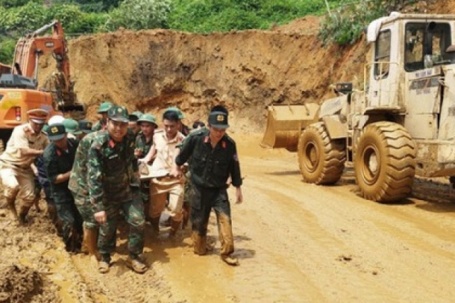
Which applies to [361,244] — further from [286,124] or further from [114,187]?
[286,124]

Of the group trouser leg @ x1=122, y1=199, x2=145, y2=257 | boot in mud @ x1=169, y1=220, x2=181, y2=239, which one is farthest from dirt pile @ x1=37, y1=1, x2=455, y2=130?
trouser leg @ x1=122, y1=199, x2=145, y2=257

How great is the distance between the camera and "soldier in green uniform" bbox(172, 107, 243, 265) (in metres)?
6.05

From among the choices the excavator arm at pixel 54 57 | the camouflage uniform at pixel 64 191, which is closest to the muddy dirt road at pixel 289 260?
the camouflage uniform at pixel 64 191

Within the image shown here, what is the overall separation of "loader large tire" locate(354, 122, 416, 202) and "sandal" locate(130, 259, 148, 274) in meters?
4.28

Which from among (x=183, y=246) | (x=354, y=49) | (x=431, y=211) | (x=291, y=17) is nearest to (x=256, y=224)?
(x=183, y=246)

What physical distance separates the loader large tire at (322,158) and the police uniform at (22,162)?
544 centimetres

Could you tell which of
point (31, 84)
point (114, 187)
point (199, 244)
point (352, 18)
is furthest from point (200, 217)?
point (352, 18)

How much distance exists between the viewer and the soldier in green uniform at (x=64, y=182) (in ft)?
21.8

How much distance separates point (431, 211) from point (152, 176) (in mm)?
4329

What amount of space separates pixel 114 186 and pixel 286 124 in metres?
7.27

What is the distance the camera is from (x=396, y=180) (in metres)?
8.50

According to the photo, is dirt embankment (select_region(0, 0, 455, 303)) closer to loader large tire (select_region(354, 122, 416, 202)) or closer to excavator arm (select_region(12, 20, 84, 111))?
loader large tire (select_region(354, 122, 416, 202))

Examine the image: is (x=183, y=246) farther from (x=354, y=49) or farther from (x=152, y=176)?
(x=354, y=49)

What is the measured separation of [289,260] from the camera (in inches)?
240
